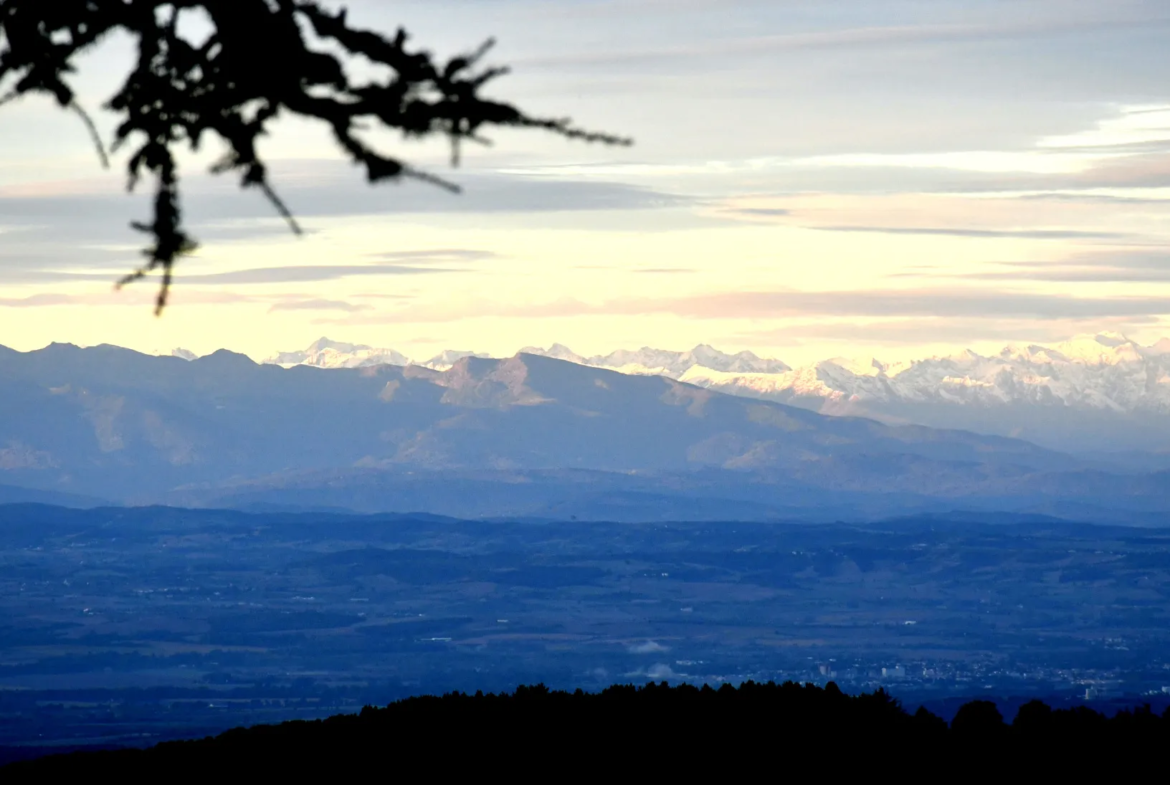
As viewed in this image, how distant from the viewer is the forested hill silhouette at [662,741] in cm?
3412

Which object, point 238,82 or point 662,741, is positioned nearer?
point 238,82

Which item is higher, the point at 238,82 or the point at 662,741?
the point at 238,82

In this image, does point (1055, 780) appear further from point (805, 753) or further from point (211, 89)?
point (211, 89)

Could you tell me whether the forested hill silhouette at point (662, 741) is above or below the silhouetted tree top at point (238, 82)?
below

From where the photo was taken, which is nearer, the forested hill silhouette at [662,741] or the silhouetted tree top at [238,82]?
the silhouetted tree top at [238,82]

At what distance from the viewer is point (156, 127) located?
13523 millimetres

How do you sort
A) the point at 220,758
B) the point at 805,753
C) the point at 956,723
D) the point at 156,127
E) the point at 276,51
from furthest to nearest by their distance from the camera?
the point at 220,758 < the point at 956,723 < the point at 805,753 < the point at 156,127 < the point at 276,51

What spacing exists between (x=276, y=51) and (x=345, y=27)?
512 mm

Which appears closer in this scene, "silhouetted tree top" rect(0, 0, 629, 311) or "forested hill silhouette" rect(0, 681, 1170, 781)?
"silhouetted tree top" rect(0, 0, 629, 311)

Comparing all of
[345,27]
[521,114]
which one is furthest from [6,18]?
[521,114]

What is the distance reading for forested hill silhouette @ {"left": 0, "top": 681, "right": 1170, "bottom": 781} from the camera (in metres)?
34.1

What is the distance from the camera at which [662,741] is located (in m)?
37.4

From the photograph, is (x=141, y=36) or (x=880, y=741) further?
(x=880, y=741)

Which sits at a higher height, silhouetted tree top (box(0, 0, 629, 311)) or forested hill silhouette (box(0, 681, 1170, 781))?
silhouetted tree top (box(0, 0, 629, 311))
